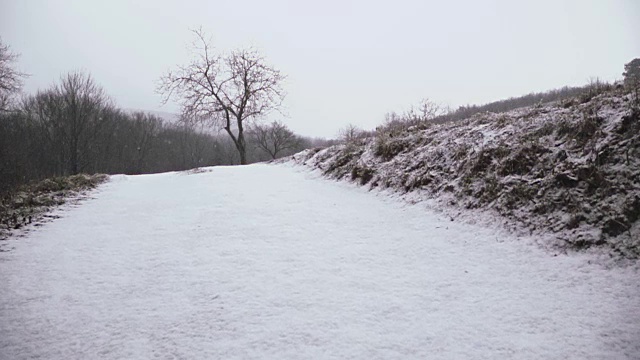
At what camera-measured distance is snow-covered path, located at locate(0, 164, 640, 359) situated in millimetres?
2049

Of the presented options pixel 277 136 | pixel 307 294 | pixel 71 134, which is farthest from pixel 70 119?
pixel 307 294

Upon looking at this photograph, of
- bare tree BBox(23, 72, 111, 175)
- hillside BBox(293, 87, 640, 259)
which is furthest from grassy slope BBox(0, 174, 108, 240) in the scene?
bare tree BBox(23, 72, 111, 175)

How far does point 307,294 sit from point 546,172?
382 centimetres

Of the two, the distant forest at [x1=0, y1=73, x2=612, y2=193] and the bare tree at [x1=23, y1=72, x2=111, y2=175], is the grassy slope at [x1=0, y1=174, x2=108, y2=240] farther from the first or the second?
the bare tree at [x1=23, y1=72, x2=111, y2=175]

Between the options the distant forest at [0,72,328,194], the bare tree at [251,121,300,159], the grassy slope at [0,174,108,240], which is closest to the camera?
the grassy slope at [0,174,108,240]

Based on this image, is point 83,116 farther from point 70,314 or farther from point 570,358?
point 570,358

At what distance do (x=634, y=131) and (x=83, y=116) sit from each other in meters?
40.7

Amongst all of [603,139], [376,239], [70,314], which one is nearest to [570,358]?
[376,239]

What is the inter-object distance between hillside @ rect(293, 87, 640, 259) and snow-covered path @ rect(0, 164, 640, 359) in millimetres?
455

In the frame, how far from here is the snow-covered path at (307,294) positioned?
6.72ft

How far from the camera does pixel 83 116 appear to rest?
3106cm

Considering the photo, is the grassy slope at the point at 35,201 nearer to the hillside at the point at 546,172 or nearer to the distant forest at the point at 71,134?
the hillside at the point at 546,172

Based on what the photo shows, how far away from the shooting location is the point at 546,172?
4109 mm

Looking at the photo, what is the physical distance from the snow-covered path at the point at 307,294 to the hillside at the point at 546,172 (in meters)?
0.45
